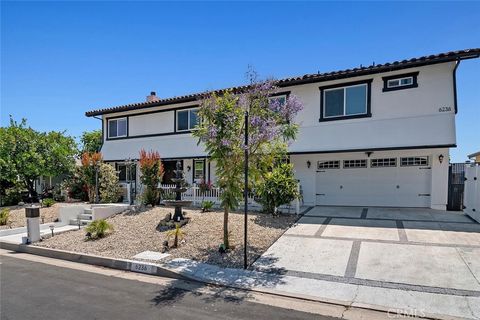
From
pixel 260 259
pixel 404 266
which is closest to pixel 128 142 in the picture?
pixel 260 259

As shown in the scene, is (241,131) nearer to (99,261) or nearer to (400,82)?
(99,261)

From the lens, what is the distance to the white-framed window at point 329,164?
14336mm

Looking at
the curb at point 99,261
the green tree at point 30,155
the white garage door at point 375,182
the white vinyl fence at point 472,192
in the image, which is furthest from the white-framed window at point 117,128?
the white vinyl fence at point 472,192

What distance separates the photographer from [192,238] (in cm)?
919

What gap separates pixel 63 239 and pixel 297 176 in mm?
10229

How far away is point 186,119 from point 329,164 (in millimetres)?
8376

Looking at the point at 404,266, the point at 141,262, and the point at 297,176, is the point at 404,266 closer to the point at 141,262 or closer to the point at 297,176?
the point at 141,262

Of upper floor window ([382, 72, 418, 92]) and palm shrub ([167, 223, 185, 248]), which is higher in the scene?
upper floor window ([382, 72, 418, 92])

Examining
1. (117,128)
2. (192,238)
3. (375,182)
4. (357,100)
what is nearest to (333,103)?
(357,100)

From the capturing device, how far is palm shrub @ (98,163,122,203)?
615 inches

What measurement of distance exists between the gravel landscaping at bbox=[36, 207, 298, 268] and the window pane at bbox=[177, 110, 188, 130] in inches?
265

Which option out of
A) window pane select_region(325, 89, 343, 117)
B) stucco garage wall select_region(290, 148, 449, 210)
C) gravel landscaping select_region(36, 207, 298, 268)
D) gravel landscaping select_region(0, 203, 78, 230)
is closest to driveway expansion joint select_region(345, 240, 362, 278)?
gravel landscaping select_region(36, 207, 298, 268)

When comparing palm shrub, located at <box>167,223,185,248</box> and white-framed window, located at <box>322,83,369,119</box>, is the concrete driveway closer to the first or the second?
palm shrub, located at <box>167,223,185,248</box>

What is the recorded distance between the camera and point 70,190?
17.6 m
